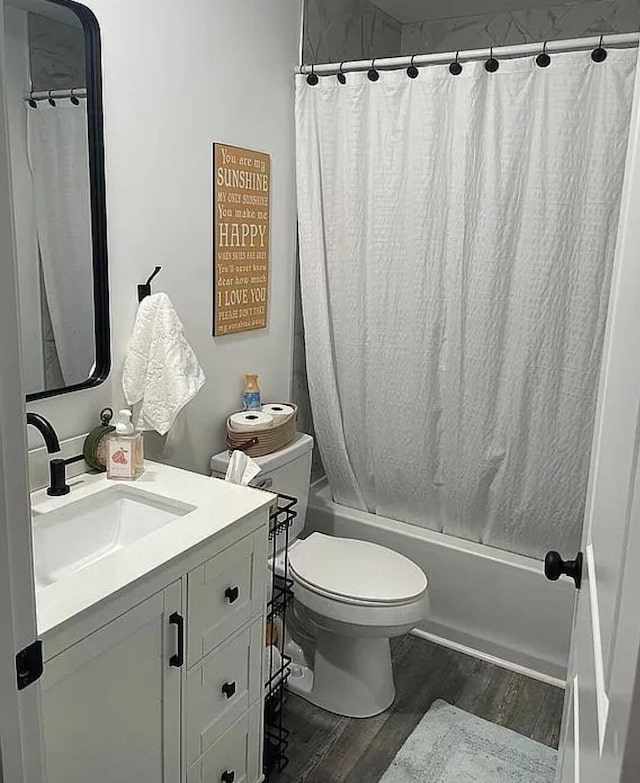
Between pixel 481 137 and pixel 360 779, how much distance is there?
1952 millimetres

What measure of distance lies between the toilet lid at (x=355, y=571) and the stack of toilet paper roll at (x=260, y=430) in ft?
1.15

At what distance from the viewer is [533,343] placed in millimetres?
2312

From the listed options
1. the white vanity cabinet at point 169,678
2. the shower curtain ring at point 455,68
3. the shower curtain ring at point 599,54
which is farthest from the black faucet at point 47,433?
the shower curtain ring at point 599,54

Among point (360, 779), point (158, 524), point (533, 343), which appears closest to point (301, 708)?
point (360, 779)

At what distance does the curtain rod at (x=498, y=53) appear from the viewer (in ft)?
6.68

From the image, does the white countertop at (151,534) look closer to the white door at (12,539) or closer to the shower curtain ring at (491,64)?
the white door at (12,539)

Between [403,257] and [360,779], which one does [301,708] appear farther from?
[403,257]

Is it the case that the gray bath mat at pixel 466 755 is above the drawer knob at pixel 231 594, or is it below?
below

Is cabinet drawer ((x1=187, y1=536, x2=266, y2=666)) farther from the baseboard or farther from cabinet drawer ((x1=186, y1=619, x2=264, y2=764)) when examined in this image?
the baseboard

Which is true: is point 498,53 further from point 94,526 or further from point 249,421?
point 94,526

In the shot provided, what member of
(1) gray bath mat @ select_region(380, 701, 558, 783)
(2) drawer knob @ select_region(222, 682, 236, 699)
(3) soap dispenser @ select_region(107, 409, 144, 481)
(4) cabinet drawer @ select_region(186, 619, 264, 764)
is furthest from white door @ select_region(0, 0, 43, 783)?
(1) gray bath mat @ select_region(380, 701, 558, 783)

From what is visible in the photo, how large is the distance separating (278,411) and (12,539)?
161 centimetres

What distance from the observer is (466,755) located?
2113mm

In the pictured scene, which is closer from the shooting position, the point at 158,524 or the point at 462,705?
the point at 158,524
